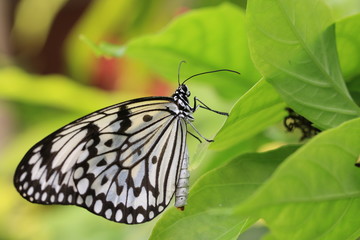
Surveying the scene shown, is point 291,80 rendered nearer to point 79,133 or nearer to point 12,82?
point 79,133

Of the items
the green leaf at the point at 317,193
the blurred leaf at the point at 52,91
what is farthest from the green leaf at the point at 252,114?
the blurred leaf at the point at 52,91

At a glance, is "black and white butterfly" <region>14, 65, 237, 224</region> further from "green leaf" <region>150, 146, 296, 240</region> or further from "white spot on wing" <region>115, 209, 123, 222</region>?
"green leaf" <region>150, 146, 296, 240</region>

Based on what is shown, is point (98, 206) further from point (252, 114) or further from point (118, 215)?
point (252, 114)

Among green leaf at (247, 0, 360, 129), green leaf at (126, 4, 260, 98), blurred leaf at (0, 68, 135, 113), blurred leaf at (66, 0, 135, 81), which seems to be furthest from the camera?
blurred leaf at (66, 0, 135, 81)

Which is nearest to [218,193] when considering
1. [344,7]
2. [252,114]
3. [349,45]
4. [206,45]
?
[252,114]

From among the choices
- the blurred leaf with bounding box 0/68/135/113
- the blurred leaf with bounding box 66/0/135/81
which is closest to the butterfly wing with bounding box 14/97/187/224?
the blurred leaf with bounding box 0/68/135/113
